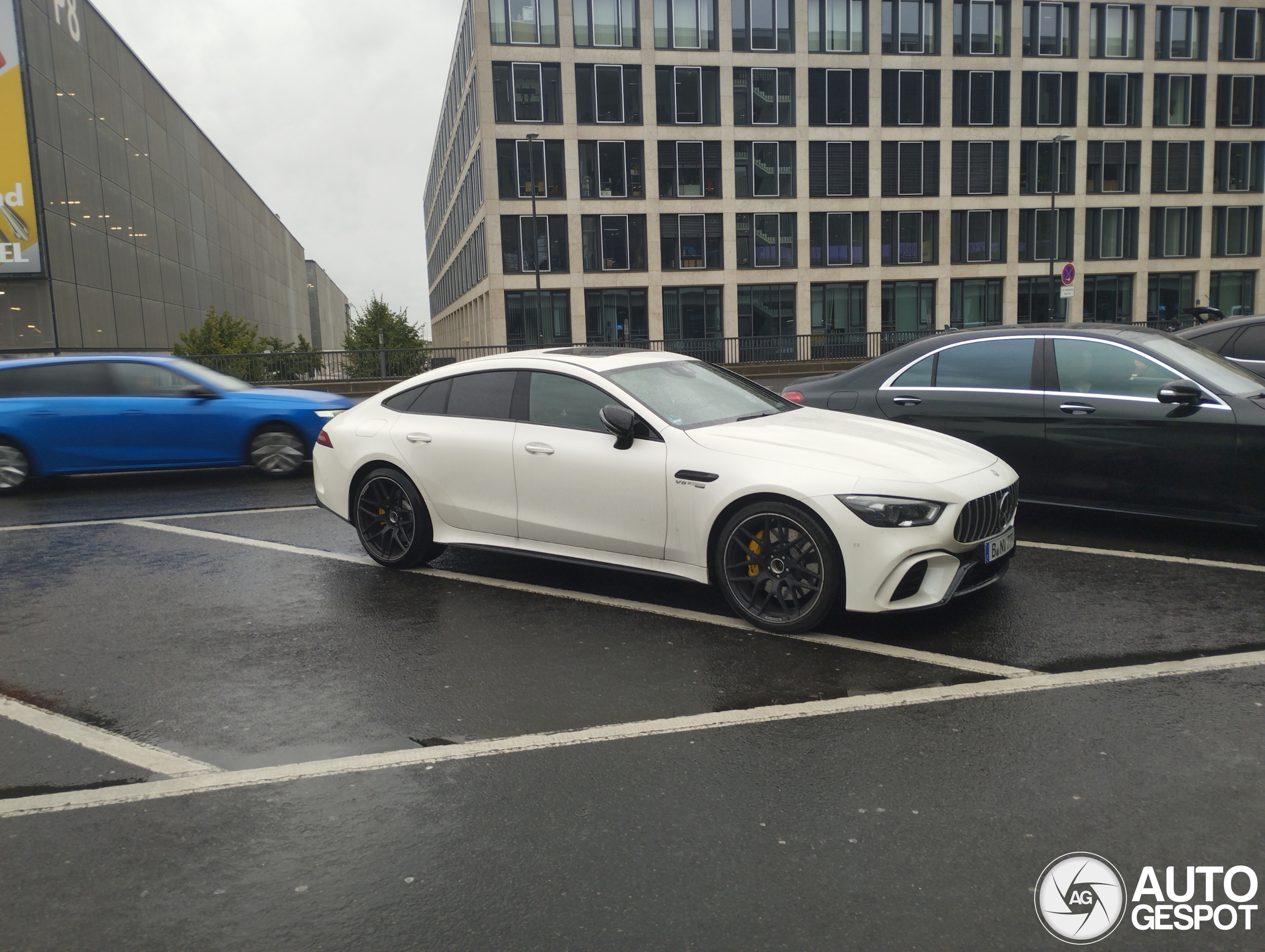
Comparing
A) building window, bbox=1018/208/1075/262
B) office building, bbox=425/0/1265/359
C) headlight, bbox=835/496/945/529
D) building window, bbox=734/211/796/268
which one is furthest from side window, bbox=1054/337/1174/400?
building window, bbox=1018/208/1075/262

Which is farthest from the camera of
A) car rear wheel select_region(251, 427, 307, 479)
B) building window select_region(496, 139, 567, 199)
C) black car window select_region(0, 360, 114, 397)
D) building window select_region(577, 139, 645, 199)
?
building window select_region(577, 139, 645, 199)

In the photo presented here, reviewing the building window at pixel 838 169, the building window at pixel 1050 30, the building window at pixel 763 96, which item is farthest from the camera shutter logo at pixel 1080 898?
the building window at pixel 1050 30

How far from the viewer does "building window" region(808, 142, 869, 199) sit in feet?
159

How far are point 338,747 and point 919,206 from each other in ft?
165

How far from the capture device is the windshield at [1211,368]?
6.82 m

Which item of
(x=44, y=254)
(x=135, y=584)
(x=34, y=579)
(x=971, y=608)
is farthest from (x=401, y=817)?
(x=44, y=254)

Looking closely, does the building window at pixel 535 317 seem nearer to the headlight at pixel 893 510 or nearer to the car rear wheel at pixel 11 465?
the car rear wheel at pixel 11 465

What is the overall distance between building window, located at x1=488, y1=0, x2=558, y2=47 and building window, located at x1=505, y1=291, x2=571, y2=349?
443 inches

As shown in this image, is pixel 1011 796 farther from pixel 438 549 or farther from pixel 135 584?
pixel 135 584

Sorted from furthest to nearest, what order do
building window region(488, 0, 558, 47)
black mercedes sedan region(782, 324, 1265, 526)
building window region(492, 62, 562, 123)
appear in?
building window region(492, 62, 562, 123) → building window region(488, 0, 558, 47) → black mercedes sedan region(782, 324, 1265, 526)

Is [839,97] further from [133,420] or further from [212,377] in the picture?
[133,420]

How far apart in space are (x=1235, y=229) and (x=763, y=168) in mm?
25513

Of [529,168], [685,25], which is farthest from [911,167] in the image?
[529,168]

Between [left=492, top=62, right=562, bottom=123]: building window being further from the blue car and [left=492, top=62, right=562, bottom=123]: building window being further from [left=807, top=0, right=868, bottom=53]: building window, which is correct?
the blue car
